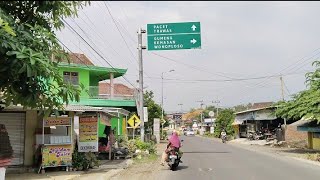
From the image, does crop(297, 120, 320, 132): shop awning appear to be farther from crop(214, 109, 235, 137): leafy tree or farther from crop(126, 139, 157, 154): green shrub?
crop(214, 109, 235, 137): leafy tree

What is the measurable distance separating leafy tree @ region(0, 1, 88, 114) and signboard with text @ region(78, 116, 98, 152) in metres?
6.75

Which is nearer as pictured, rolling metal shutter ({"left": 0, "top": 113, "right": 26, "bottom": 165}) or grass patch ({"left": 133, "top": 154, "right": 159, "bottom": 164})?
rolling metal shutter ({"left": 0, "top": 113, "right": 26, "bottom": 165})

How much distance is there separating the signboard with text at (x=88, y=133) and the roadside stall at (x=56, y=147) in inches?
47.8

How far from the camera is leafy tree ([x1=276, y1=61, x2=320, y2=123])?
25344 mm

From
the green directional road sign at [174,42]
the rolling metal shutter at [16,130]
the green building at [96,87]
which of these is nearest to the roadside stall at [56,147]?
A: the rolling metal shutter at [16,130]

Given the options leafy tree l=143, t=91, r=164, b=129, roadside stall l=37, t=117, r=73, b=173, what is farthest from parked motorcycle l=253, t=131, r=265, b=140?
roadside stall l=37, t=117, r=73, b=173

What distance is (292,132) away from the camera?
40875mm

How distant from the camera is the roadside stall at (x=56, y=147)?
16.6 m

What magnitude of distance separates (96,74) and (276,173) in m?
26.2

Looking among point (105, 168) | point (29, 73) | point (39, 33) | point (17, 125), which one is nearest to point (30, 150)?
point (17, 125)

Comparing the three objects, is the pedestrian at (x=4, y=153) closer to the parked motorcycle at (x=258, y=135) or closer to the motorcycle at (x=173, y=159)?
the motorcycle at (x=173, y=159)

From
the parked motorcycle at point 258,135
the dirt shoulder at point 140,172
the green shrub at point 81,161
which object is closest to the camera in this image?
the dirt shoulder at point 140,172

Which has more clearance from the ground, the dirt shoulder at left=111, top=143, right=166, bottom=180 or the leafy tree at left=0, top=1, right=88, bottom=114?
the leafy tree at left=0, top=1, right=88, bottom=114

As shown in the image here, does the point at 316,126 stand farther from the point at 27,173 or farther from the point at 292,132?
the point at 27,173
